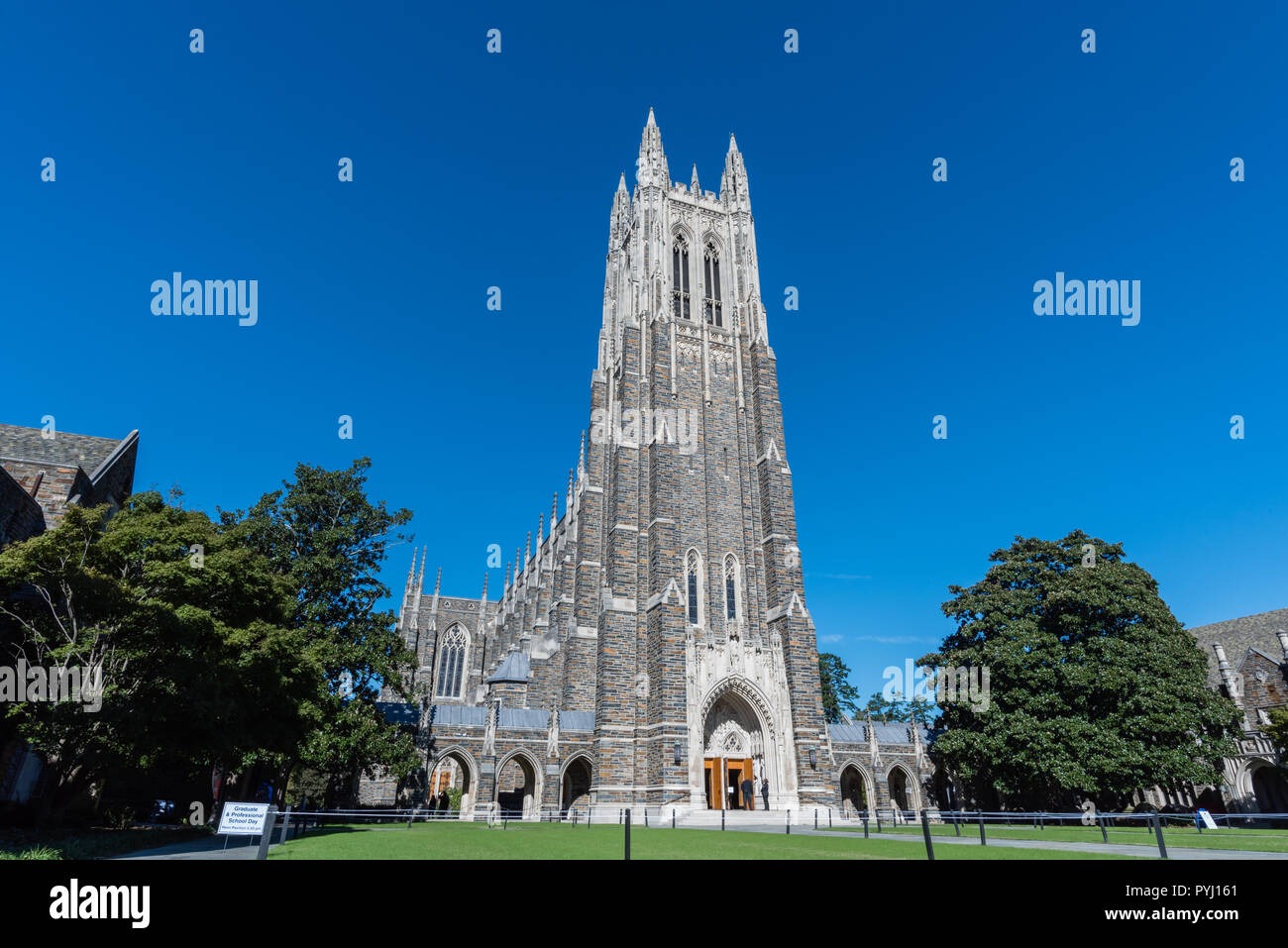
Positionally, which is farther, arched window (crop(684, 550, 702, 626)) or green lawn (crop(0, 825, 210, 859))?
arched window (crop(684, 550, 702, 626))

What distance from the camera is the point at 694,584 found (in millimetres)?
33062

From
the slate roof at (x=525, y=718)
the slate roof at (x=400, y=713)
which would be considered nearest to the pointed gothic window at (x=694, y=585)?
the slate roof at (x=525, y=718)

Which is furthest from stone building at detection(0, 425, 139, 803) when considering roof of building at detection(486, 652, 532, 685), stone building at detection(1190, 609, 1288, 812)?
stone building at detection(1190, 609, 1288, 812)

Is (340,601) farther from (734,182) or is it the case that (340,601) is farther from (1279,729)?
(1279,729)

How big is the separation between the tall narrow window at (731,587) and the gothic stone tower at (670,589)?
0.32 feet

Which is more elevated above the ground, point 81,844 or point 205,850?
point 81,844

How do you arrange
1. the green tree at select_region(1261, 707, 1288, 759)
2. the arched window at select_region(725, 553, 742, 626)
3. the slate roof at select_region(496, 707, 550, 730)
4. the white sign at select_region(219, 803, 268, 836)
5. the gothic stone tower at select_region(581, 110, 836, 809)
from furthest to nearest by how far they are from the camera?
the arched window at select_region(725, 553, 742, 626) < the slate roof at select_region(496, 707, 550, 730) < the green tree at select_region(1261, 707, 1288, 759) < the gothic stone tower at select_region(581, 110, 836, 809) < the white sign at select_region(219, 803, 268, 836)

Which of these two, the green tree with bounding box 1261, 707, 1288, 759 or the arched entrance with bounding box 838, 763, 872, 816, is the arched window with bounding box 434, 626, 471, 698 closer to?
the arched entrance with bounding box 838, 763, 872, 816

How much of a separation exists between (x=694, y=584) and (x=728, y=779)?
28.6ft

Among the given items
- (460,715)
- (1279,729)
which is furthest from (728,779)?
(1279,729)

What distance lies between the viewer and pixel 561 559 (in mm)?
40094

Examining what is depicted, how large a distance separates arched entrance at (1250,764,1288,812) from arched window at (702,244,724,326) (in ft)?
126

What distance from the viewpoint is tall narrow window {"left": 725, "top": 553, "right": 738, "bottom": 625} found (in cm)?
3341
